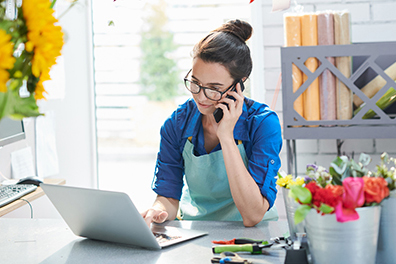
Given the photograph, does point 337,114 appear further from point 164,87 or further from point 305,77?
point 164,87

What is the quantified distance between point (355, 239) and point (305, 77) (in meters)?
1.19

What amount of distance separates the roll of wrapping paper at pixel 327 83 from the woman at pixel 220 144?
1.31 feet

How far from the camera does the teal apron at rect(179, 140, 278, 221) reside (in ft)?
5.23

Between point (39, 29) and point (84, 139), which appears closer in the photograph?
point (39, 29)

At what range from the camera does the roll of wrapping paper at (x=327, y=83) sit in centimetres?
189

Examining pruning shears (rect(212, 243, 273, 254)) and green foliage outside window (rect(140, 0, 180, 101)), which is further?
green foliage outside window (rect(140, 0, 180, 101))

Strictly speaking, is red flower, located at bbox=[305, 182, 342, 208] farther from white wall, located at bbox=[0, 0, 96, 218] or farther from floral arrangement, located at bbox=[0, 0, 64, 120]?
white wall, located at bbox=[0, 0, 96, 218]

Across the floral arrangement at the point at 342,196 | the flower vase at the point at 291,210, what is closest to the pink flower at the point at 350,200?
the floral arrangement at the point at 342,196

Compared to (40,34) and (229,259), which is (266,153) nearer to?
(229,259)

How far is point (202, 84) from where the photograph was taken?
1498mm

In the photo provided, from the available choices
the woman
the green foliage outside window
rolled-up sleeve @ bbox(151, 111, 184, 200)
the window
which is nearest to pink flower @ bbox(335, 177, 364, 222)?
the woman

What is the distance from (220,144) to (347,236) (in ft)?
2.73

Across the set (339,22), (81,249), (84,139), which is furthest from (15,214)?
(339,22)

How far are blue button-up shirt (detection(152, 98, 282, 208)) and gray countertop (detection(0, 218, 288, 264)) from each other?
19cm
